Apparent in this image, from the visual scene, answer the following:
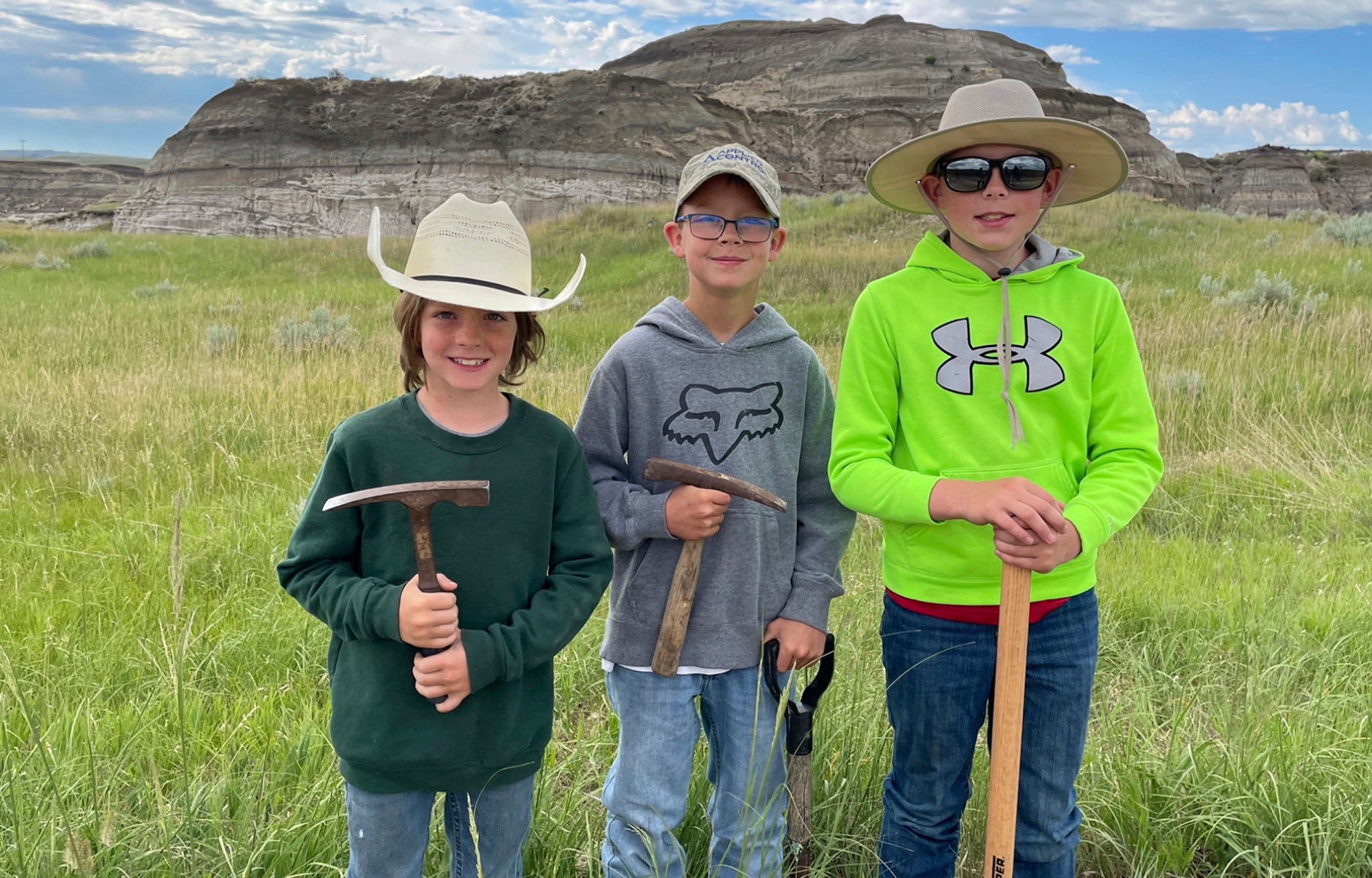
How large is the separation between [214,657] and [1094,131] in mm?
3355

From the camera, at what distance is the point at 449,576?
70.1 inches

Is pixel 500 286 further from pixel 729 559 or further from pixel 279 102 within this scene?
pixel 279 102

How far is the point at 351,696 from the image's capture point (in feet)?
5.76

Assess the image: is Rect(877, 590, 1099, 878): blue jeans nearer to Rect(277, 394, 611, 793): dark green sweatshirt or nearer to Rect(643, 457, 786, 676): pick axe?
Rect(643, 457, 786, 676): pick axe

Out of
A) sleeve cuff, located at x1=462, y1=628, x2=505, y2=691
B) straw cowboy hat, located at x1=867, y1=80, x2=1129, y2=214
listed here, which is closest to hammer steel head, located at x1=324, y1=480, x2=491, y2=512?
sleeve cuff, located at x1=462, y1=628, x2=505, y2=691

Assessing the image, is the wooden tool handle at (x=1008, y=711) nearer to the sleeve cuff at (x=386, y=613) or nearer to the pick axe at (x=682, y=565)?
the pick axe at (x=682, y=565)

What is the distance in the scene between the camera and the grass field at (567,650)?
7.57 ft

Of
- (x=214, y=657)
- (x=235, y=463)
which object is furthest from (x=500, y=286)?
(x=235, y=463)

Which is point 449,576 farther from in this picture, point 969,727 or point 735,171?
point 969,727

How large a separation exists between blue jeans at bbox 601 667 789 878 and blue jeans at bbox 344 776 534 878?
9.9 inches

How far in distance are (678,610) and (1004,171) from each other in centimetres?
128

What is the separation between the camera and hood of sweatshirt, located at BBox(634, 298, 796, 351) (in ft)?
7.22

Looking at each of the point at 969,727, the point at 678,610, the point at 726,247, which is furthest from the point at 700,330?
the point at 969,727

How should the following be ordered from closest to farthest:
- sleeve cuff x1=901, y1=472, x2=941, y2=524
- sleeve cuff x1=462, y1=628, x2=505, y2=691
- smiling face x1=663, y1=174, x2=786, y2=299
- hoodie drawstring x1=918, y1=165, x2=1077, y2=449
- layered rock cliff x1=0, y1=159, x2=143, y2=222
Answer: sleeve cuff x1=462, y1=628, x2=505, y2=691
sleeve cuff x1=901, y1=472, x2=941, y2=524
hoodie drawstring x1=918, y1=165, x2=1077, y2=449
smiling face x1=663, y1=174, x2=786, y2=299
layered rock cliff x1=0, y1=159, x2=143, y2=222
